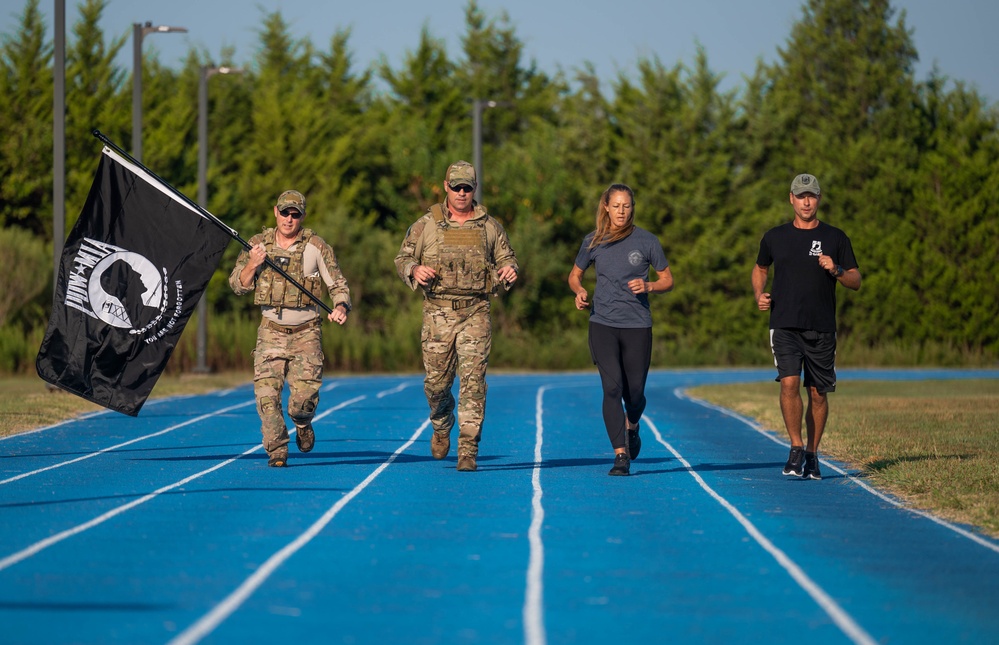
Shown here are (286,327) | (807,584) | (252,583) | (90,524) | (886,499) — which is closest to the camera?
(252,583)

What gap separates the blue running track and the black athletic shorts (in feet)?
2.69

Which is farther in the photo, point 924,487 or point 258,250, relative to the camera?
point 258,250

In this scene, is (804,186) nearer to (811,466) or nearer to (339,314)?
(811,466)

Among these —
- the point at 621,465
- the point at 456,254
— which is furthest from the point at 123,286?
the point at 621,465

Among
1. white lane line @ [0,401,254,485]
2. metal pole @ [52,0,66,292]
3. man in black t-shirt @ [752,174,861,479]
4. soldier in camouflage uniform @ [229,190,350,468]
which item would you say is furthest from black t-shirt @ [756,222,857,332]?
metal pole @ [52,0,66,292]

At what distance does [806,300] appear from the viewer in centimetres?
1248

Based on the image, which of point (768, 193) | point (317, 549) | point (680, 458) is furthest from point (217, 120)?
point (317, 549)

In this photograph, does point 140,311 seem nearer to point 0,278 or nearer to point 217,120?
point 0,278

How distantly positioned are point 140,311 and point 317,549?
17.2 ft

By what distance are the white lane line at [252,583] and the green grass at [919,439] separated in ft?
13.0

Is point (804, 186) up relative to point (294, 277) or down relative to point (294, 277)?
up

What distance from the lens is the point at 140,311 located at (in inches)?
528

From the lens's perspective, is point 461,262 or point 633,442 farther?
point 633,442

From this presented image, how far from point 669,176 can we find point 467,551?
40.6 m
